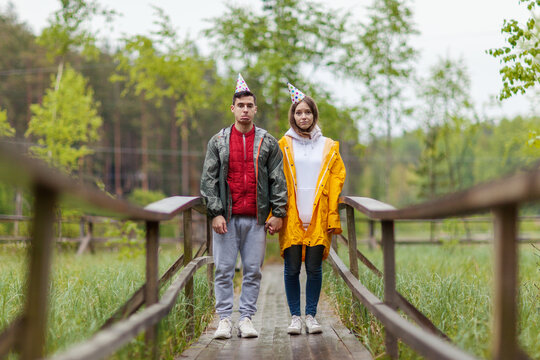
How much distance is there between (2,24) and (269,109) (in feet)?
76.7

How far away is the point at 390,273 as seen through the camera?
3.01m

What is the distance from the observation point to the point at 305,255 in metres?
4.13

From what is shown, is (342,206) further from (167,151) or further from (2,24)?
(167,151)

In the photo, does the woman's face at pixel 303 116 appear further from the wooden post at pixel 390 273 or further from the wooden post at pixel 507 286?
the wooden post at pixel 507 286

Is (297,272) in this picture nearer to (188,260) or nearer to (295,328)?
(295,328)

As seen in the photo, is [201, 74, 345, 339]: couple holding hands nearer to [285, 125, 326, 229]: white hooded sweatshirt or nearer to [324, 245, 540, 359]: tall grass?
[285, 125, 326, 229]: white hooded sweatshirt

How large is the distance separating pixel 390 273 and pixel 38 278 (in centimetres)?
184

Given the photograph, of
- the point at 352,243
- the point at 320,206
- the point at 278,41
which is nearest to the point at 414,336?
the point at 320,206

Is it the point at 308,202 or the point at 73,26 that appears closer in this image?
the point at 308,202

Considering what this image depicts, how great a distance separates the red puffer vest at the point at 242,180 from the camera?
3.97 meters

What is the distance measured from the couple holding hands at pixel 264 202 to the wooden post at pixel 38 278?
2.14 m

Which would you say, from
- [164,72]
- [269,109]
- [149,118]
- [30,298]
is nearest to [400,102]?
[269,109]

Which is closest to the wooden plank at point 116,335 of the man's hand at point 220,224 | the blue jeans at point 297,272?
the man's hand at point 220,224

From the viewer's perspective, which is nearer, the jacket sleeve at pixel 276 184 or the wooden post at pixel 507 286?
the wooden post at pixel 507 286
